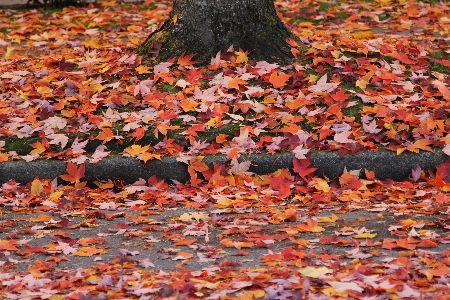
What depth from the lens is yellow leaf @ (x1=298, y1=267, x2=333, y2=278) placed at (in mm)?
4078

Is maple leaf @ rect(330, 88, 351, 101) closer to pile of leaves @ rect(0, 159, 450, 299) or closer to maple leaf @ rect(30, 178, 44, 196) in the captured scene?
pile of leaves @ rect(0, 159, 450, 299)

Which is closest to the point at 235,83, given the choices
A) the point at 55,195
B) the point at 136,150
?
the point at 136,150

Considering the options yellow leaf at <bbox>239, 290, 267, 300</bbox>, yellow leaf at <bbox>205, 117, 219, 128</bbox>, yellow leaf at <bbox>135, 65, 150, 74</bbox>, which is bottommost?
yellow leaf at <bbox>239, 290, 267, 300</bbox>

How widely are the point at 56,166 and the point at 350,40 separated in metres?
3.20

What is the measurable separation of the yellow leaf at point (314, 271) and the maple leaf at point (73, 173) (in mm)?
2351

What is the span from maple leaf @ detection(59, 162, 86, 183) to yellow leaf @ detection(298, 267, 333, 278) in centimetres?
235

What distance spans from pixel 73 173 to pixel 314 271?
2.45m

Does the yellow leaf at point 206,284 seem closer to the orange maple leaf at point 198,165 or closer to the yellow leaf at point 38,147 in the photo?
the orange maple leaf at point 198,165

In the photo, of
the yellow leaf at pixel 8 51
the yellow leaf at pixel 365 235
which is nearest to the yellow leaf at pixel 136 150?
the yellow leaf at pixel 365 235

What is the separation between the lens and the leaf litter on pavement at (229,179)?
416 cm

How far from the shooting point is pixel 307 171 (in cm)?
585

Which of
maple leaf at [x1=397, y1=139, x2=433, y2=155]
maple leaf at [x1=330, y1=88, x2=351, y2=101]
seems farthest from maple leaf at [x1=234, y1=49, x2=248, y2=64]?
maple leaf at [x1=397, y1=139, x2=433, y2=155]

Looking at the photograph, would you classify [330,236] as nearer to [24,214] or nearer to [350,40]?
[24,214]

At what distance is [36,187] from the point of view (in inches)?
230
